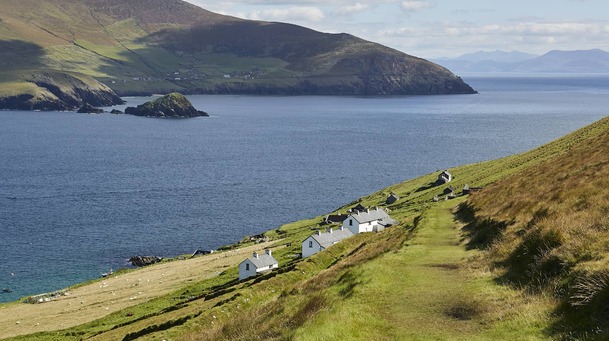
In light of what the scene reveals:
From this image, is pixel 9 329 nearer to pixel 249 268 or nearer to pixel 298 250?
pixel 249 268

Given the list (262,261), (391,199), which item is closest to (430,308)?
(262,261)

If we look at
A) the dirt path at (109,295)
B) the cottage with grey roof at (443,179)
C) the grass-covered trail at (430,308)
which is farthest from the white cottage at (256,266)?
the cottage with grey roof at (443,179)

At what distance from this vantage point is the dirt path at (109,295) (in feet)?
233

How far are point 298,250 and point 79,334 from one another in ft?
105

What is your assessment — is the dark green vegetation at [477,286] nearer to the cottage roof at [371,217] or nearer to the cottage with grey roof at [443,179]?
the cottage roof at [371,217]

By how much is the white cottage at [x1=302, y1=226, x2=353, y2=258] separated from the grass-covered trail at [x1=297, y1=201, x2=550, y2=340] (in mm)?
43804

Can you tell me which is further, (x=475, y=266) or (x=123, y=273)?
(x=123, y=273)

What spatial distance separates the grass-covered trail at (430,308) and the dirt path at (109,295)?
48935 millimetres

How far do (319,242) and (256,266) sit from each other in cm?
878

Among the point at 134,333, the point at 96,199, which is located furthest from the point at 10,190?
the point at 134,333

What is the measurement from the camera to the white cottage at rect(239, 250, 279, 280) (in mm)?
73562

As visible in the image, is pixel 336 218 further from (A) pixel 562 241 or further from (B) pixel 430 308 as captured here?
(B) pixel 430 308

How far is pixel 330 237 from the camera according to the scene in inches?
3182

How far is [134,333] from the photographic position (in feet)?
159
